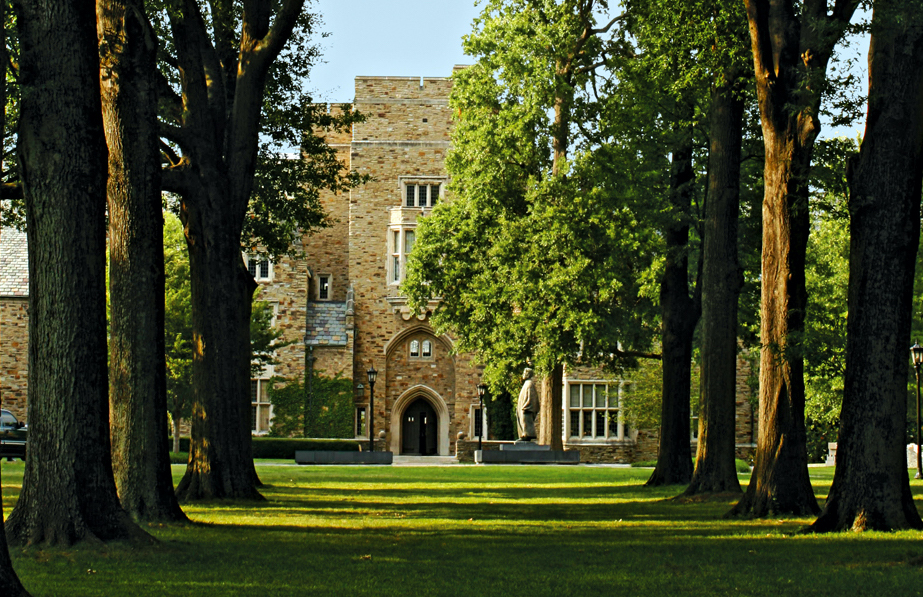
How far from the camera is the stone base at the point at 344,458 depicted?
33594 mm

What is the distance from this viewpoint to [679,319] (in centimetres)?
1994

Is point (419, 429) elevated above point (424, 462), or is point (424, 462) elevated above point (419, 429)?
point (419, 429)

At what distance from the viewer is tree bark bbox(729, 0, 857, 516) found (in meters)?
12.0

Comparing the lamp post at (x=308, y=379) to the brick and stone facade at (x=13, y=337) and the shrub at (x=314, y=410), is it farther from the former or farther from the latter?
the brick and stone facade at (x=13, y=337)

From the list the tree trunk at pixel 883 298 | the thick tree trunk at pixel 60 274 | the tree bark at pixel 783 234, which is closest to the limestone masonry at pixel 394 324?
the tree bark at pixel 783 234

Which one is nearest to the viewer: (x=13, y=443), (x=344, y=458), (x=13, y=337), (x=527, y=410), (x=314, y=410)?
(x=13, y=443)

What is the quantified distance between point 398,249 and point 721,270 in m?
29.7

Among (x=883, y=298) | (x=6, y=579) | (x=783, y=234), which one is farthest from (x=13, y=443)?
(x=6, y=579)

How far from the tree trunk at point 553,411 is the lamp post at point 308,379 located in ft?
40.6

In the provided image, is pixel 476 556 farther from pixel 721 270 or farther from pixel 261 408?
pixel 261 408

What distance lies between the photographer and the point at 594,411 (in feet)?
140

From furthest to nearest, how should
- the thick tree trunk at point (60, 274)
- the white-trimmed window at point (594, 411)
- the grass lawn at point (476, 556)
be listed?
1. the white-trimmed window at point (594, 411)
2. the thick tree trunk at point (60, 274)
3. the grass lawn at point (476, 556)

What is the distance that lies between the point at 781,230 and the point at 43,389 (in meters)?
8.08

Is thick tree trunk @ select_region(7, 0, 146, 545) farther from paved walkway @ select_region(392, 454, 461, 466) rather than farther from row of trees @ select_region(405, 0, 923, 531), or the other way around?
paved walkway @ select_region(392, 454, 461, 466)
